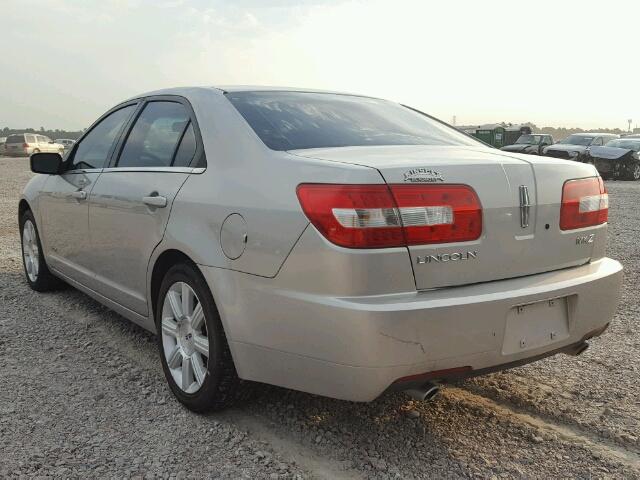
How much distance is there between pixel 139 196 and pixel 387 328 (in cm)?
176

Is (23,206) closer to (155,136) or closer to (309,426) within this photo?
(155,136)

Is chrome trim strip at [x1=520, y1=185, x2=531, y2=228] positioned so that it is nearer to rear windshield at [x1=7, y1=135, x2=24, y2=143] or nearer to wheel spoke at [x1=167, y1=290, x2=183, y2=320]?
wheel spoke at [x1=167, y1=290, x2=183, y2=320]

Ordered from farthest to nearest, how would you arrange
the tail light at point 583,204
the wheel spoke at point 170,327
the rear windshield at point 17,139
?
the rear windshield at point 17,139 → the wheel spoke at point 170,327 → the tail light at point 583,204

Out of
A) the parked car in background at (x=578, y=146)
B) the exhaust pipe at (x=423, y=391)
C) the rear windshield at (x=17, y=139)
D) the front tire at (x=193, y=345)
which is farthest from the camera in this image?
the rear windshield at (x=17, y=139)

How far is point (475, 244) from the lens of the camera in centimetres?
231

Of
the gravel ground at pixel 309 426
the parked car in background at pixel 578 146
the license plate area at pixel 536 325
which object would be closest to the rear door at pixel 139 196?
the gravel ground at pixel 309 426

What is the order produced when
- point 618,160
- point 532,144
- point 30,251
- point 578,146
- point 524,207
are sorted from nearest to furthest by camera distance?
point 524,207 → point 30,251 → point 618,160 → point 578,146 → point 532,144

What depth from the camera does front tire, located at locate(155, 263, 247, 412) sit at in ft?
8.93

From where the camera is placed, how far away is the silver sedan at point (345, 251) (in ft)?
7.22

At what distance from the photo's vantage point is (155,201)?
3.12m

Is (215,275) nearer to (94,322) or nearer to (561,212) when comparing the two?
(561,212)

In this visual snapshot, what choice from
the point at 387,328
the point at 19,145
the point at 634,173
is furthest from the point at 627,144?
the point at 19,145

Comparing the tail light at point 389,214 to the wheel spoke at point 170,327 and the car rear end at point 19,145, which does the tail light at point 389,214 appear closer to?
the wheel spoke at point 170,327

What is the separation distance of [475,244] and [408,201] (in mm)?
325
